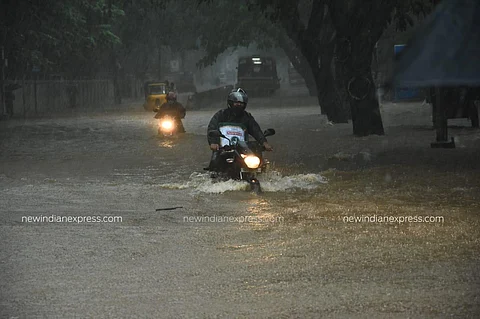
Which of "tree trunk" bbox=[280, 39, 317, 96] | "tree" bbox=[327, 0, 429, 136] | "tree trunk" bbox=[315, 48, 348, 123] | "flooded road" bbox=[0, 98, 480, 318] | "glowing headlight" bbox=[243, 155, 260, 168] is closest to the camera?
"flooded road" bbox=[0, 98, 480, 318]

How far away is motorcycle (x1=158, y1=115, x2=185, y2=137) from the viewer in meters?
26.6

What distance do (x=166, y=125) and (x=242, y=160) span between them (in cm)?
1320

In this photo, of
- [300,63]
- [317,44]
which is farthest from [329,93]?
[300,63]

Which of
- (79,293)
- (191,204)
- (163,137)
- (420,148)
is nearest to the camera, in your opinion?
(79,293)

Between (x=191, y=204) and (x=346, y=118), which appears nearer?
(x=191, y=204)

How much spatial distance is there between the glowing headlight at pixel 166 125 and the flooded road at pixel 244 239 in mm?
6695

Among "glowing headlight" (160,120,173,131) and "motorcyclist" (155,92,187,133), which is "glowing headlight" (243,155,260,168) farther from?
"glowing headlight" (160,120,173,131)

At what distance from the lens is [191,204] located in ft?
41.8

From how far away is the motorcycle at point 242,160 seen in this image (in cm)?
1378

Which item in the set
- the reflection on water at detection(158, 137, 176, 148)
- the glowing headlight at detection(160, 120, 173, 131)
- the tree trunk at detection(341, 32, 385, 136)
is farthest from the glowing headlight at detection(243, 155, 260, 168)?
the glowing headlight at detection(160, 120, 173, 131)

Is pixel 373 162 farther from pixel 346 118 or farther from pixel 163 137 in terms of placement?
pixel 346 118

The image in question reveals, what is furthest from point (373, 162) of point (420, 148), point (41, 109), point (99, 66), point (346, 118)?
point (99, 66)

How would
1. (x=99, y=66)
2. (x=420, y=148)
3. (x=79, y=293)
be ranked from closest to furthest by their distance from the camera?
(x=79, y=293), (x=420, y=148), (x=99, y=66)

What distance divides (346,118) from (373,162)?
1541 cm
